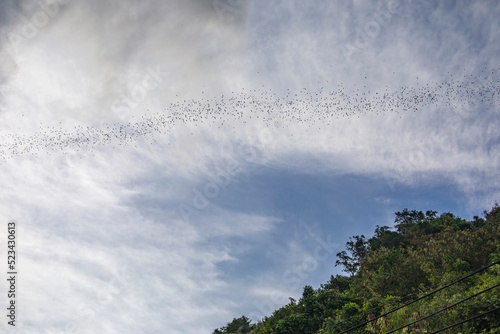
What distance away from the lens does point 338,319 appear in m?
33.6

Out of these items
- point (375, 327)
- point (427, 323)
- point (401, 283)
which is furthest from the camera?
point (401, 283)

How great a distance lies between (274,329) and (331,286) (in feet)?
81.2

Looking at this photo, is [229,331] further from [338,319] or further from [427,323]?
[427,323]

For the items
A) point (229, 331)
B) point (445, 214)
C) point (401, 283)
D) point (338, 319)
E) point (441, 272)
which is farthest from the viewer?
point (445, 214)

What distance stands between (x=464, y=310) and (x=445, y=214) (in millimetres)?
78630

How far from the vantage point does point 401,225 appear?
8969cm

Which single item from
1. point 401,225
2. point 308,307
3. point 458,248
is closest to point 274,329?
point 308,307

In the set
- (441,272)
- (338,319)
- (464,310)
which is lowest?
(464,310)

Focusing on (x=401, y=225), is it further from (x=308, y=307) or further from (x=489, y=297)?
(x=489, y=297)

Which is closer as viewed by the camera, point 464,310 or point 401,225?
point 464,310

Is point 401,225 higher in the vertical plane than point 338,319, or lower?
higher

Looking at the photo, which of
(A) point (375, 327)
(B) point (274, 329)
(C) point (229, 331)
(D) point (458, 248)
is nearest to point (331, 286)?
(C) point (229, 331)

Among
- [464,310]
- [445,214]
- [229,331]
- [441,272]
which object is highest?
[445,214]

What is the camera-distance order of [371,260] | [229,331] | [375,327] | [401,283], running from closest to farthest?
[375,327] → [401,283] → [371,260] → [229,331]
